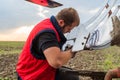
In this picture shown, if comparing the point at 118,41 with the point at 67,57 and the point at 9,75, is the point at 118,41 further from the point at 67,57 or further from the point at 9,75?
the point at 9,75

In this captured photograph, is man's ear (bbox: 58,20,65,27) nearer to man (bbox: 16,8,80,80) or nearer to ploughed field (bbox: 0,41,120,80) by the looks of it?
man (bbox: 16,8,80,80)

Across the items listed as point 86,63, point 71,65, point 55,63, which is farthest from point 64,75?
point 86,63

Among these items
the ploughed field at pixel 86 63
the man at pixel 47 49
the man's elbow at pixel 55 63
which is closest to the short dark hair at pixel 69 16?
the man at pixel 47 49

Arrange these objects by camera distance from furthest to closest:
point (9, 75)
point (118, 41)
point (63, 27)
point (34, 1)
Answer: point (9, 75)
point (34, 1)
point (63, 27)
point (118, 41)

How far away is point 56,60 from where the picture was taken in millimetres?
5742

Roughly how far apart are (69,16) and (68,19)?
0.04 m

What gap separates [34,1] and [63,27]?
1084 mm

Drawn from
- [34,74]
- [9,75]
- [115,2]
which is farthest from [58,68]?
[9,75]

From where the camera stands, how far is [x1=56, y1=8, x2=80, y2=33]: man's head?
593 centimetres

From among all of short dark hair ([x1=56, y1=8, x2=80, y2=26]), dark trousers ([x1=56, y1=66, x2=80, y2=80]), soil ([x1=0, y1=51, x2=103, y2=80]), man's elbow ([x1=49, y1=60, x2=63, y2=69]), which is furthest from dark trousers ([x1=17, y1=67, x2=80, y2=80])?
soil ([x1=0, y1=51, x2=103, y2=80])

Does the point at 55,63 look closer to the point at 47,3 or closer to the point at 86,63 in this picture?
the point at 47,3

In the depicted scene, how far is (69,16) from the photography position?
5918 mm

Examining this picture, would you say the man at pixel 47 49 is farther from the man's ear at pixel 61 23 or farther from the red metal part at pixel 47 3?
the red metal part at pixel 47 3

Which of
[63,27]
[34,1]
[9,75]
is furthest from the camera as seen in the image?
[9,75]
